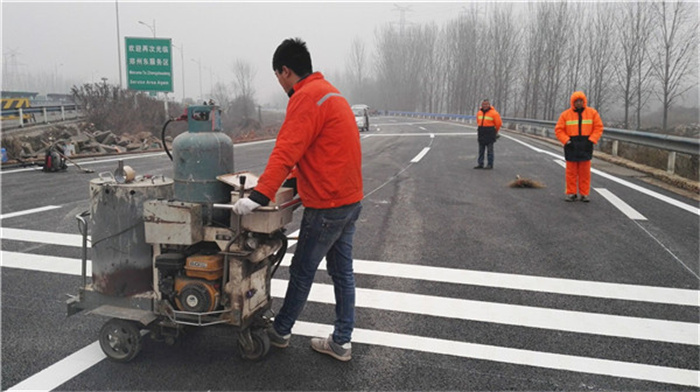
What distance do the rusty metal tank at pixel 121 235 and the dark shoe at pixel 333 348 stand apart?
126 centimetres

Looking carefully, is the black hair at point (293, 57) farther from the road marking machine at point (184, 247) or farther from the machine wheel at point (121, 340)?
the machine wheel at point (121, 340)

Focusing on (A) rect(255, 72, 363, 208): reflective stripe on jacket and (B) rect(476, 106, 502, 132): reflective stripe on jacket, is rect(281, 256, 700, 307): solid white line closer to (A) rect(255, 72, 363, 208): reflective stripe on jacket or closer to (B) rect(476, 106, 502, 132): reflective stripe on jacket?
(A) rect(255, 72, 363, 208): reflective stripe on jacket

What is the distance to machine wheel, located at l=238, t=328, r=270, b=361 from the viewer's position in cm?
338

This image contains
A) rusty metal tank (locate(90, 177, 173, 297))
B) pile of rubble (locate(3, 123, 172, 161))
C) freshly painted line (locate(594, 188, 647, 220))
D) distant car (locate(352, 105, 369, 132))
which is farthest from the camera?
distant car (locate(352, 105, 369, 132))

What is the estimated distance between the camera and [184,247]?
3357 millimetres

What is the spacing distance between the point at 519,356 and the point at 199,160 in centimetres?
260

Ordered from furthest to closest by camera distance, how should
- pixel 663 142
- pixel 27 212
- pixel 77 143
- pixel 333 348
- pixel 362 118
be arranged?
pixel 362 118, pixel 77 143, pixel 663 142, pixel 27 212, pixel 333 348

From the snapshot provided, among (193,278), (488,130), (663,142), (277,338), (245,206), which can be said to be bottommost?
(277,338)

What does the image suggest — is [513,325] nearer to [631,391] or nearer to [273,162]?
[631,391]

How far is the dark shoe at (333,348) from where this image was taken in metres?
3.44

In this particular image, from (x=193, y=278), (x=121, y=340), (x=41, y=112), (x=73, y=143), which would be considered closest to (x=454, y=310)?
(x=193, y=278)

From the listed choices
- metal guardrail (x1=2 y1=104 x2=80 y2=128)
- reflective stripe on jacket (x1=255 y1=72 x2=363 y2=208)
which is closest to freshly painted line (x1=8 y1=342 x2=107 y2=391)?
reflective stripe on jacket (x1=255 y1=72 x2=363 y2=208)

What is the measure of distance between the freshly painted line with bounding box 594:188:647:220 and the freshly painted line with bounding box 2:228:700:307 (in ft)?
10.0

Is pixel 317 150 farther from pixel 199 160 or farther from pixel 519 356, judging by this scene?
pixel 519 356
